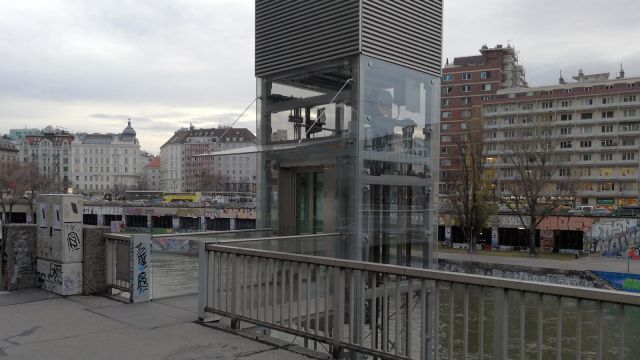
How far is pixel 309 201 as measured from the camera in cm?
1141

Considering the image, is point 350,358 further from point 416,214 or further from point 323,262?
point 416,214

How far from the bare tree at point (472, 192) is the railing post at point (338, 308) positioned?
140 ft

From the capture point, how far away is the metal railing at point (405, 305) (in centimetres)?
379

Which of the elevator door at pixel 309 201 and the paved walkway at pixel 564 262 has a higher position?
the elevator door at pixel 309 201

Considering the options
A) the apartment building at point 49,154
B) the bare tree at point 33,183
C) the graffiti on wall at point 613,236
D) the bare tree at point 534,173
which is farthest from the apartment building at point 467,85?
the apartment building at point 49,154

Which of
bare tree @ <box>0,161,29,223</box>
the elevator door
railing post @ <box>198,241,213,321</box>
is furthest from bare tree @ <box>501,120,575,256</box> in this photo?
bare tree @ <box>0,161,29,223</box>

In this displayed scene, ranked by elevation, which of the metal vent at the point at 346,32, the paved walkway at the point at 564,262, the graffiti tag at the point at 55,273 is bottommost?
the paved walkway at the point at 564,262

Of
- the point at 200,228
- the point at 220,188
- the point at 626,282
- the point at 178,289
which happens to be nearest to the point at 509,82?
the point at 200,228

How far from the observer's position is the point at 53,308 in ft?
24.2

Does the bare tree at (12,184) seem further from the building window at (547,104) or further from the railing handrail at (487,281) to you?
the railing handrail at (487,281)

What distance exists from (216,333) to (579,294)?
403 centimetres

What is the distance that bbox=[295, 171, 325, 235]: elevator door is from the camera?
1116 cm

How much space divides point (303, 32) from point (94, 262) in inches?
244

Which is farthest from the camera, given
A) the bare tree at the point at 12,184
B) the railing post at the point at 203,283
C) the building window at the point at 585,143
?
the bare tree at the point at 12,184
